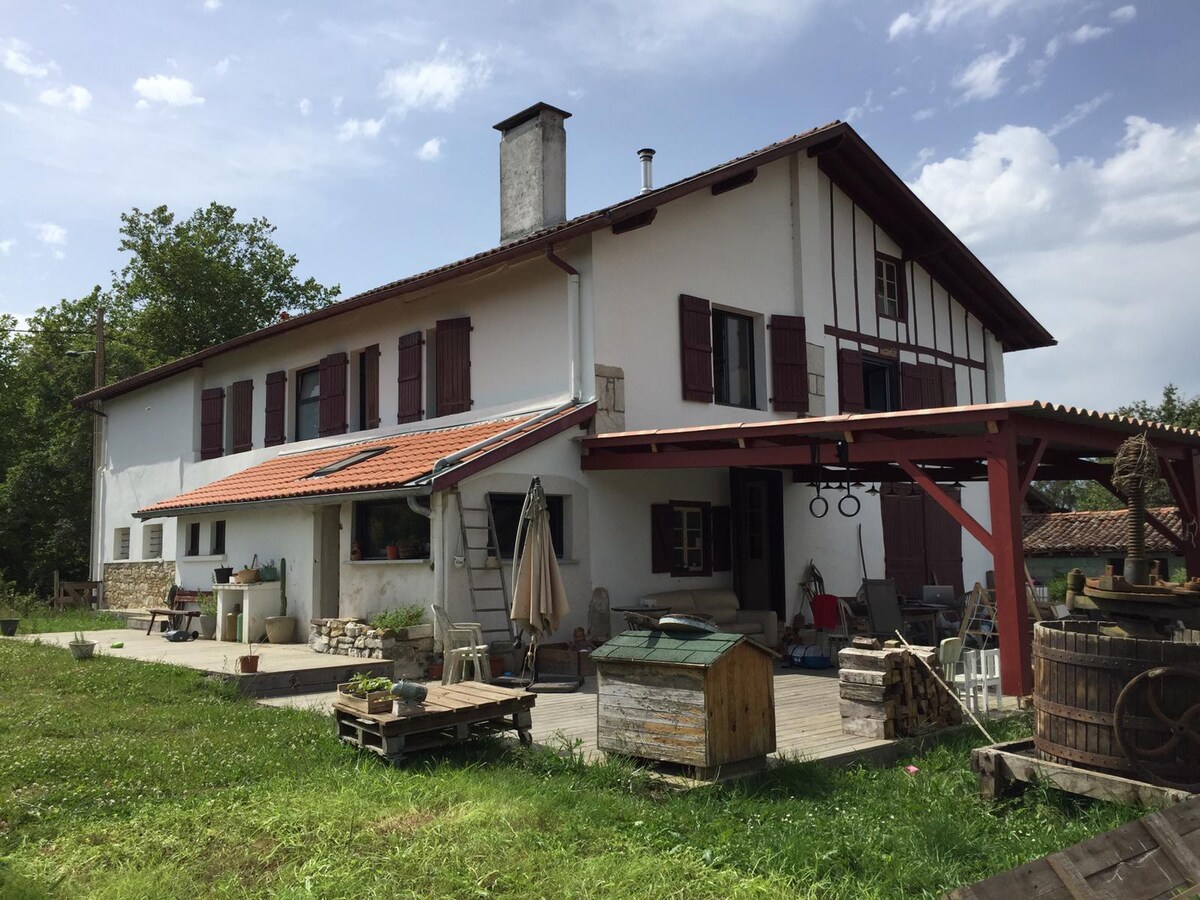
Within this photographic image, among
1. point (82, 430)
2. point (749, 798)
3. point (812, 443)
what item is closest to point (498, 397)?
point (812, 443)

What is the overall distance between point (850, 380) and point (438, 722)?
10.6m

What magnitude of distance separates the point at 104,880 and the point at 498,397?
9.18 meters

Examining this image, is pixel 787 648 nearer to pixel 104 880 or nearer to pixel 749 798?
pixel 749 798

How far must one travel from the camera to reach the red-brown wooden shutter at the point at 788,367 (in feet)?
47.0

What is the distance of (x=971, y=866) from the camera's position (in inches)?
180

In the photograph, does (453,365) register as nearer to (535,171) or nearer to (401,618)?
(535,171)

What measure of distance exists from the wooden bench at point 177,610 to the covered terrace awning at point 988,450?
6819 millimetres

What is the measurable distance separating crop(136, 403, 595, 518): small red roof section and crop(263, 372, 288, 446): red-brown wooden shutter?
83 cm

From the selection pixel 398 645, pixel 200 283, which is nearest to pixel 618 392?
pixel 398 645

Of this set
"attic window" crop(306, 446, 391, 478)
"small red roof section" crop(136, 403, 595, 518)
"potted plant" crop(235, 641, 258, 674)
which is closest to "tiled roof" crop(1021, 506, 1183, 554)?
"small red roof section" crop(136, 403, 595, 518)

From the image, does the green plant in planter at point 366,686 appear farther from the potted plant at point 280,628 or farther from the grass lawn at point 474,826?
the potted plant at point 280,628

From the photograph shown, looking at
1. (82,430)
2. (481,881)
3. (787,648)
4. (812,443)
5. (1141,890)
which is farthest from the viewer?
(82,430)

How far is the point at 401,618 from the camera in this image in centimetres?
1098

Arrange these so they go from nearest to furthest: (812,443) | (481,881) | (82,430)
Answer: (481,881)
(812,443)
(82,430)
